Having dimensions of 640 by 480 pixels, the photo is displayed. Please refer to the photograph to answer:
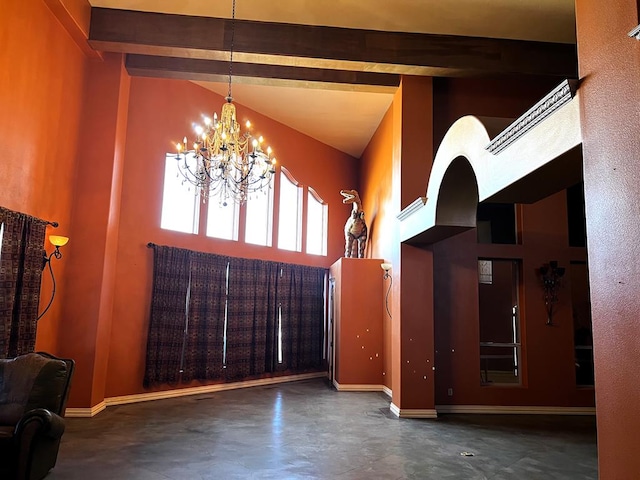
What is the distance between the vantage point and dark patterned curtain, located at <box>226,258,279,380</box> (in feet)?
25.9

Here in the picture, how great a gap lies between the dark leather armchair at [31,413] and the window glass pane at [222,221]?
4.10 meters

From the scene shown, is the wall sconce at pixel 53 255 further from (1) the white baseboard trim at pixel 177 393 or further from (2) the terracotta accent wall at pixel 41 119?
(1) the white baseboard trim at pixel 177 393

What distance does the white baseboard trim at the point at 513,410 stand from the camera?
651 centimetres

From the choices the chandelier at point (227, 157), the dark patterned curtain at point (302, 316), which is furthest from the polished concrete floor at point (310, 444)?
the chandelier at point (227, 157)

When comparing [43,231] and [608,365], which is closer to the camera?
[608,365]

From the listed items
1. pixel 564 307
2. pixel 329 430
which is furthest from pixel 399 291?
pixel 564 307

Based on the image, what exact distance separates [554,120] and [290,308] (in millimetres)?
6542

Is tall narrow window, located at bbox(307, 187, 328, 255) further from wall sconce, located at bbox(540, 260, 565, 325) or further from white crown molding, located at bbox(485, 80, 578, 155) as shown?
white crown molding, located at bbox(485, 80, 578, 155)

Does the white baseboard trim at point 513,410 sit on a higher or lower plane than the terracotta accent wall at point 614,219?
lower

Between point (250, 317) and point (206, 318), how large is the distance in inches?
34.2

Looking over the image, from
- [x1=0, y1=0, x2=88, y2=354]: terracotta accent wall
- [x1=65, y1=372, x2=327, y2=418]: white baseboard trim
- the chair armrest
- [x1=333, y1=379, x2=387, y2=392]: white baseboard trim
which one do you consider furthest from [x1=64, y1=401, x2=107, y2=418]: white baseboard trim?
[x1=333, y1=379, x2=387, y2=392]: white baseboard trim

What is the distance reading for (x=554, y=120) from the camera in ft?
9.69

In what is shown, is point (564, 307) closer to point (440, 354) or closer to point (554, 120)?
point (440, 354)

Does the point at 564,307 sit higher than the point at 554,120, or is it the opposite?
the point at 554,120
